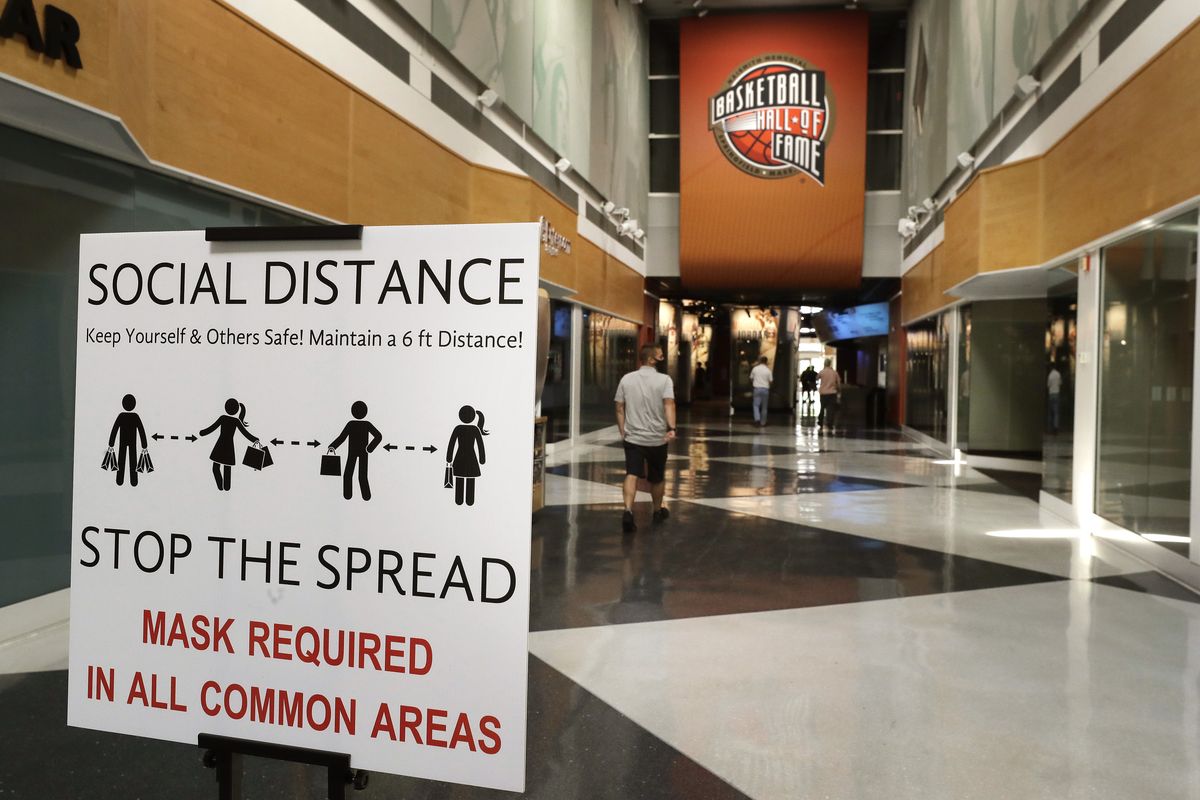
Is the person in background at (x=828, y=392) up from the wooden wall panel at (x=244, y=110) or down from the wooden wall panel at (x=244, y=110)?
down

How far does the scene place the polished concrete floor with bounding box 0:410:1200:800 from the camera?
3246mm

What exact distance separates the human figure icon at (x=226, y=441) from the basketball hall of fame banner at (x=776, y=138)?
2268cm

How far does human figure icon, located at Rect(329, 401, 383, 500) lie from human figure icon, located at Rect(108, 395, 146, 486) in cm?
47

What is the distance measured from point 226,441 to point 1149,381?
737 centimetres

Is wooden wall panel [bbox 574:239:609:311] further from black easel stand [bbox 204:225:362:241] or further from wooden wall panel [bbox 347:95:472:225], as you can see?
black easel stand [bbox 204:225:362:241]

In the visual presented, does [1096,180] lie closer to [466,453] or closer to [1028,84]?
[1028,84]

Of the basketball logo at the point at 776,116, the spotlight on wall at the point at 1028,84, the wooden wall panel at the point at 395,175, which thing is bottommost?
the wooden wall panel at the point at 395,175

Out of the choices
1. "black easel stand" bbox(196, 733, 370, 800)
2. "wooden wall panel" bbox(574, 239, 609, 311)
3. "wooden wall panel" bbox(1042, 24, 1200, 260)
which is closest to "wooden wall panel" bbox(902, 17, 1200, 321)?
"wooden wall panel" bbox(1042, 24, 1200, 260)

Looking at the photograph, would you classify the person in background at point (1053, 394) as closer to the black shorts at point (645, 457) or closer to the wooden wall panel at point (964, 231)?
the wooden wall panel at point (964, 231)

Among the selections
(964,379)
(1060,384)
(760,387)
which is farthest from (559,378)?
(760,387)

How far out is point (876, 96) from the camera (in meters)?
24.2

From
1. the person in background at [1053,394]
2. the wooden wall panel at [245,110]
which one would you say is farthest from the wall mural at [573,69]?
the person in background at [1053,394]

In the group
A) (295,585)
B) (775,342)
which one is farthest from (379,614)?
(775,342)

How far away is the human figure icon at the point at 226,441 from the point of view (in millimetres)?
2029
